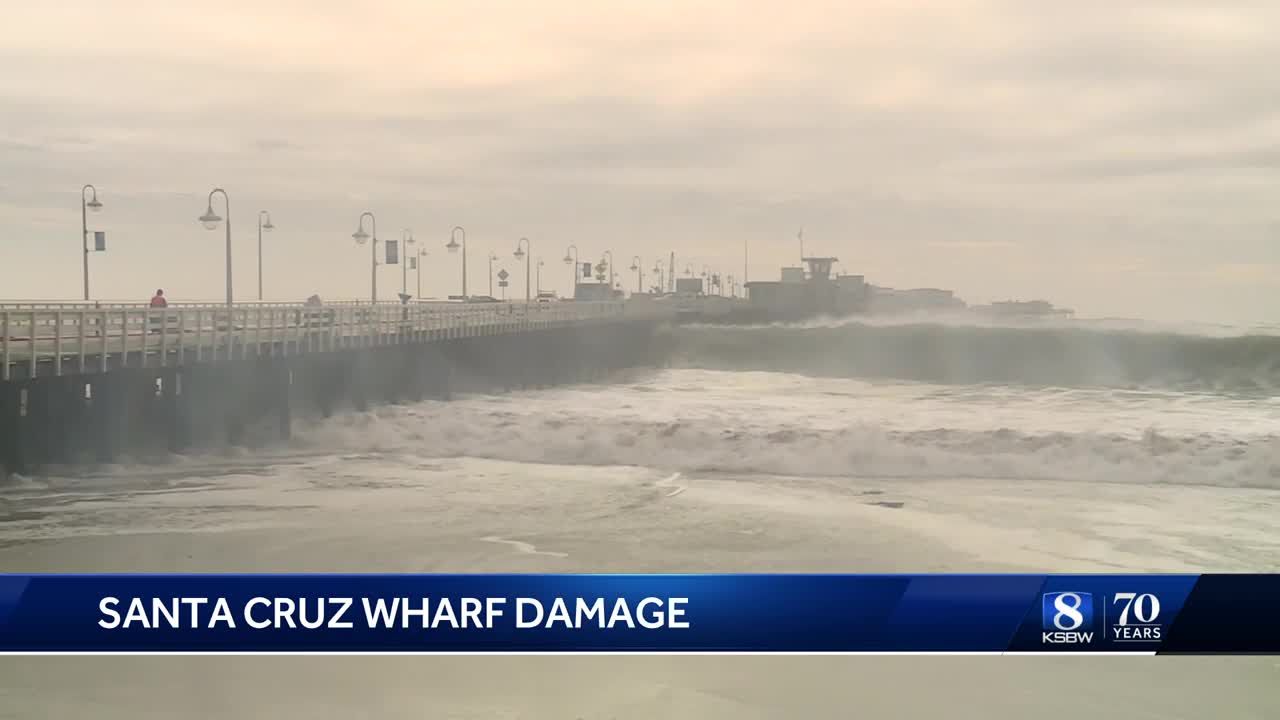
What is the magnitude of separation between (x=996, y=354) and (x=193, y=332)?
71701mm

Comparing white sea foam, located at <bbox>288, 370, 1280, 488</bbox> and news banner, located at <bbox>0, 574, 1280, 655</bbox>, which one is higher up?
news banner, located at <bbox>0, 574, 1280, 655</bbox>

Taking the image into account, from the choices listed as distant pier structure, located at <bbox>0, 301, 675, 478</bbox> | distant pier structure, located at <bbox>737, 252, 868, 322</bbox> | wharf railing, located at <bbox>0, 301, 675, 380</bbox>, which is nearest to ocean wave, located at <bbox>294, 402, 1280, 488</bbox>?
distant pier structure, located at <bbox>0, 301, 675, 478</bbox>

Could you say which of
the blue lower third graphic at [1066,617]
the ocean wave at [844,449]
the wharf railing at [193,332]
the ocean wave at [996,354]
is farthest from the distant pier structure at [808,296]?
the blue lower third graphic at [1066,617]

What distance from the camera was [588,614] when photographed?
847 cm

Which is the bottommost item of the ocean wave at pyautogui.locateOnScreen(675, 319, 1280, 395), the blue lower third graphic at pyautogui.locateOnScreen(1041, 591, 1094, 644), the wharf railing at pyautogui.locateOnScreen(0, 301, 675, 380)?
the ocean wave at pyautogui.locateOnScreen(675, 319, 1280, 395)

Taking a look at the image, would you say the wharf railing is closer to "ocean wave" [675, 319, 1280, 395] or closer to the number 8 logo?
the number 8 logo

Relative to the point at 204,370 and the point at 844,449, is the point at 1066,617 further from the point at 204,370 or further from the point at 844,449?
the point at 204,370

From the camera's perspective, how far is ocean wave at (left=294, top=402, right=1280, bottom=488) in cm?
2622

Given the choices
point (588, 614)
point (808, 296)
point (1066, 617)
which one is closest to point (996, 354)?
Result: point (808, 296)

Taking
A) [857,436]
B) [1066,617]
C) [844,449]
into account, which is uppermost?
[1066,617]

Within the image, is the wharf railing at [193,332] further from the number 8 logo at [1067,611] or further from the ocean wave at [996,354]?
the ocean wave at [996,354]

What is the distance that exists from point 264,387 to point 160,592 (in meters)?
24.9

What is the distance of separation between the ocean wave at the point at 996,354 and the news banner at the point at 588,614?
5559cm

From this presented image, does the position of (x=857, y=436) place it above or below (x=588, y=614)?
below
